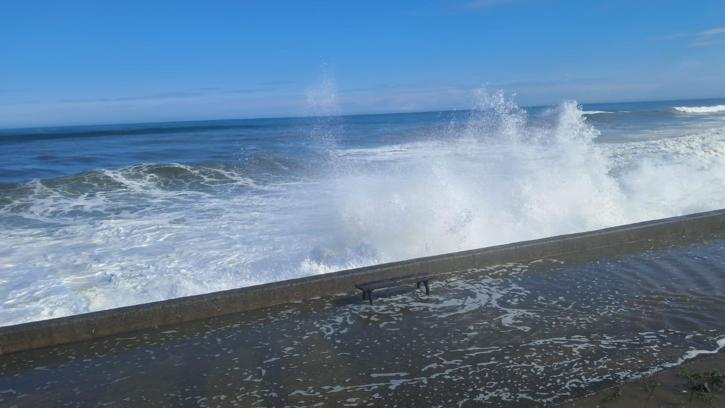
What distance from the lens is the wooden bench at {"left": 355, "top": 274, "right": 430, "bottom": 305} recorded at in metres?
6.08

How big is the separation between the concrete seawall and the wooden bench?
400 mm

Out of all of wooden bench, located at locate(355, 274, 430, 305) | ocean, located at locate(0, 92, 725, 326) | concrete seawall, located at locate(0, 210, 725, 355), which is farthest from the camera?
ocean, located at locate(0, 92, 725, 326)

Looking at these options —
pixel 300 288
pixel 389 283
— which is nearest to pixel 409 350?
pixel 389 283

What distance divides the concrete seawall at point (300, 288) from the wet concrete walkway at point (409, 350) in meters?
0.14

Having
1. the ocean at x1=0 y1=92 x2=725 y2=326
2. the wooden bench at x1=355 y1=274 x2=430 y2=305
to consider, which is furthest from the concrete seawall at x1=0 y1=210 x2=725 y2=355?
the ocean at x1=0 y1=92 x2=725 y2=326

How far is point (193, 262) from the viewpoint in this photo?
27.4 feet

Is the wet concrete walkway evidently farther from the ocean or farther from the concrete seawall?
the ocean

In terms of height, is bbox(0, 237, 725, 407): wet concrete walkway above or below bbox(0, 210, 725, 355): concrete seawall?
below

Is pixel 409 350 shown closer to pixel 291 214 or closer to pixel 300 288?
pixel 300 288

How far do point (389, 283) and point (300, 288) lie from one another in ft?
3.38

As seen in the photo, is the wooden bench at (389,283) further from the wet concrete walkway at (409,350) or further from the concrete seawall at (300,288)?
the concrete seawall at (300,288)

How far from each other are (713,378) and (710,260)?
13.9ft

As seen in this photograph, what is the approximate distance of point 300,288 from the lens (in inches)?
248

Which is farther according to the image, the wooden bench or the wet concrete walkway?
the wooden bench
